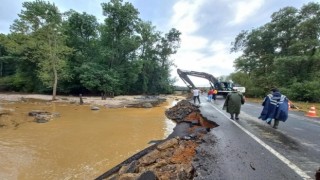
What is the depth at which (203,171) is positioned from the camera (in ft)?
15.6

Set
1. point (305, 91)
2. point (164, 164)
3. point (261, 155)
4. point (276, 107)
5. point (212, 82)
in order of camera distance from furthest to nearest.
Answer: point (212, 82), point (305, 91), point (276, 107), point (261, 155), point (164, 164)

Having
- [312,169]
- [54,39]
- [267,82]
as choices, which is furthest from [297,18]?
[312,169]

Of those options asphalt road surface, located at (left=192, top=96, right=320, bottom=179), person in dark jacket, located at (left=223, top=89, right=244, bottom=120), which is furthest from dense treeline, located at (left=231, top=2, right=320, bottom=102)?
asphalt road surface, located at (left=192, top=96, right=320, bottom=179)

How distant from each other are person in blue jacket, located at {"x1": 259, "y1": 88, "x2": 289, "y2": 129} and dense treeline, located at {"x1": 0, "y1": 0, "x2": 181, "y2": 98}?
28.3m

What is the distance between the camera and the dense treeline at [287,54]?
28.8 meters

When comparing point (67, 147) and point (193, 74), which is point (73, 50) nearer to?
point (193, 74)

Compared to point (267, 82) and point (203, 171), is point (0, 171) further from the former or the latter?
point (267, 82)

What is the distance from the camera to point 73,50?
37.7 m

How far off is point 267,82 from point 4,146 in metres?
34.9

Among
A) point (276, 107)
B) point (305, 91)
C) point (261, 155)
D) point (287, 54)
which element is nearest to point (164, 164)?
point (261, 155)

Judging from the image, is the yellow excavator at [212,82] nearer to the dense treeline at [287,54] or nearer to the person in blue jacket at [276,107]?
the dense treeline at [287,54]

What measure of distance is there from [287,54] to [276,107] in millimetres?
28329

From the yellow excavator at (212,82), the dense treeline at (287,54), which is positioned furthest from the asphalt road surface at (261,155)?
the dense treeline at (287,54)

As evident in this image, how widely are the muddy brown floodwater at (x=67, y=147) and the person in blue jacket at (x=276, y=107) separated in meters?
4.68
